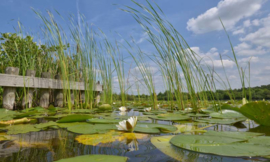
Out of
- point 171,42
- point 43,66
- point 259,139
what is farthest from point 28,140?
point 43,66

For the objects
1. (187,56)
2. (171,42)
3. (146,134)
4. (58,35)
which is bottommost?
(146,134)

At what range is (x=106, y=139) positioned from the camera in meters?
0.79

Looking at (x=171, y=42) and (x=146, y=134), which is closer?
(x=146, y=134)

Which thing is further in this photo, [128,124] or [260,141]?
[128,124]

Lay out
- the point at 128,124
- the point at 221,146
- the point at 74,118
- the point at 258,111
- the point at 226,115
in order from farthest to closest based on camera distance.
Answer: the point at 226,115 → the point at 74,118 → the point at 258,111 → the point at 128,124 → the point at 221,146

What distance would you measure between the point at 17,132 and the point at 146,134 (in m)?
0.70

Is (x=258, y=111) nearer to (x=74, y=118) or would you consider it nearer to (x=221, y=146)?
(x=221, y=146)

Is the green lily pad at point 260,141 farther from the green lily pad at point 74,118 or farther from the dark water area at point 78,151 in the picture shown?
the green lily pad at point 74,118

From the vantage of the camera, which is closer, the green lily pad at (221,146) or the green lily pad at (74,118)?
the green lily pad at (221,146)

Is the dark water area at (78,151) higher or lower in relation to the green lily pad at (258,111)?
lower

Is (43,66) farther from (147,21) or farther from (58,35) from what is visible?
(147,21)

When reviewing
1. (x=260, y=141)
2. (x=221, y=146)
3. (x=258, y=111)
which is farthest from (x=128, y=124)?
(x=258, y=111)

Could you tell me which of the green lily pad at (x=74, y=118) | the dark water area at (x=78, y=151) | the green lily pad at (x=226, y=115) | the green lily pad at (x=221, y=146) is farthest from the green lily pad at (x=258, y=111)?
the green lily pad at (x=74, y=118)

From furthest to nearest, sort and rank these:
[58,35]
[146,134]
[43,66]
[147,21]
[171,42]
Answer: [43,66], [58,35], [147,21], [171,42], [146,134]
